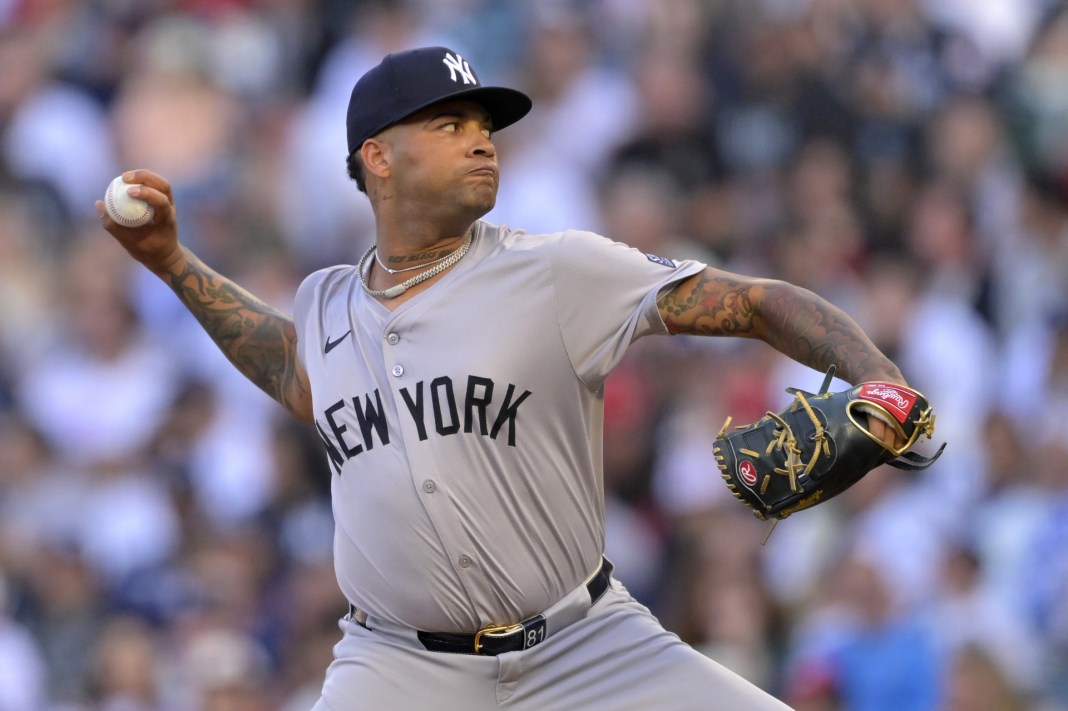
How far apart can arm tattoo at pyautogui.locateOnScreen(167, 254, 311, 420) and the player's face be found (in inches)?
26.6

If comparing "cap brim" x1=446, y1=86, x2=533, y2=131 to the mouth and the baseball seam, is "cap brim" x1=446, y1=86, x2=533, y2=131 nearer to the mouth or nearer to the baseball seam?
the mouth

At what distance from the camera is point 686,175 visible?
9789mm

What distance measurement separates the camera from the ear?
16.0 feet

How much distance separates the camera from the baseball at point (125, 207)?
5.05 metres

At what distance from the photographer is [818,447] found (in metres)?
4.02

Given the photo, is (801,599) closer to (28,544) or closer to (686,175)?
(686,175)

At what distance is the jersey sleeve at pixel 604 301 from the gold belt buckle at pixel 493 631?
2.16 feet

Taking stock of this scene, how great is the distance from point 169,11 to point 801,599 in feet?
20.9

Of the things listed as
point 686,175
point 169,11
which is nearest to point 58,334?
point 169,11

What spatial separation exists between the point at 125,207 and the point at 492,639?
1644mm

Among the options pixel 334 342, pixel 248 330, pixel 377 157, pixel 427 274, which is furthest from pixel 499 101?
pixel 248 330

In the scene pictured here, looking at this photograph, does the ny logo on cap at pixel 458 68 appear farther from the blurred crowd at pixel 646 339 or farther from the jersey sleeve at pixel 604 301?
the blurred crowd at pixel 646 339

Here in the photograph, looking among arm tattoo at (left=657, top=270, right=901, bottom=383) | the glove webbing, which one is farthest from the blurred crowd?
the glove webbing

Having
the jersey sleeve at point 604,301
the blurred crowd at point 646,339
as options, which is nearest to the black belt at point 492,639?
the jersey sleeve at point 604,301
